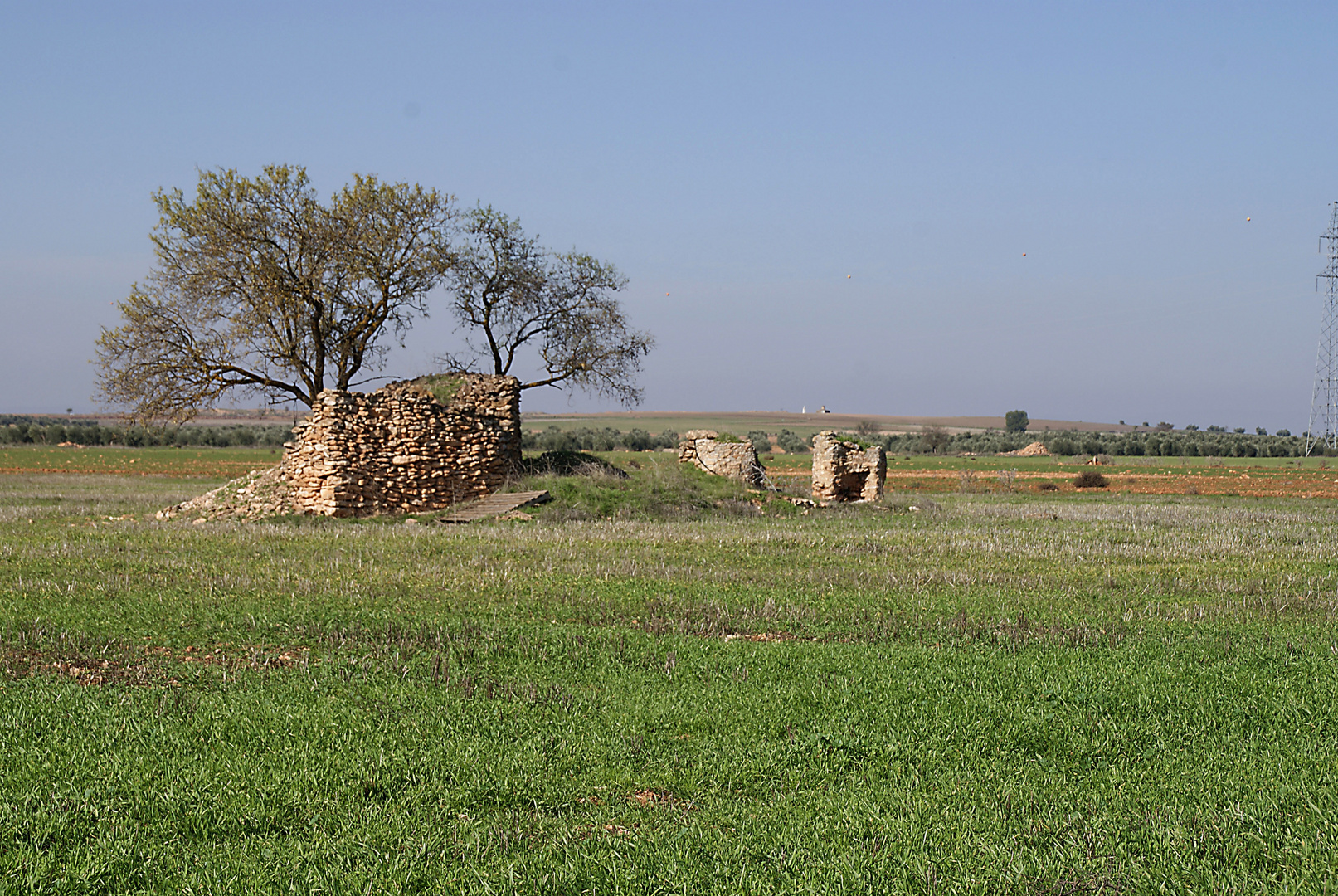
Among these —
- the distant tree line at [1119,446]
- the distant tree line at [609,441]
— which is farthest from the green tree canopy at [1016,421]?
the distant tree line at [609,441]

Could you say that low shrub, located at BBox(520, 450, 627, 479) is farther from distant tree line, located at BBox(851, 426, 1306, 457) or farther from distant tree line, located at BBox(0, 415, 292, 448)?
distant tree line, located at BBox(0, 415, 292, 448)

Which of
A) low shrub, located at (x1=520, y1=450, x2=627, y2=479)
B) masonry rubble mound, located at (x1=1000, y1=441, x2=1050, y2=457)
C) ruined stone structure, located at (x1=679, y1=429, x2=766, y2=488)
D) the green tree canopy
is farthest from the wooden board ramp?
the green tree canopy

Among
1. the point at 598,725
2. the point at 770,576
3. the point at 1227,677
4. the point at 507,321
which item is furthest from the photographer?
the point at 507,321

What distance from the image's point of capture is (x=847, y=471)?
2773 cm

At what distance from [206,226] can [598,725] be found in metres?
26.0

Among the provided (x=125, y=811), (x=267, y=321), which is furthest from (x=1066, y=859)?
(x=267, y=321)

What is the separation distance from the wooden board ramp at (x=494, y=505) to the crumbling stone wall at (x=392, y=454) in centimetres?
104

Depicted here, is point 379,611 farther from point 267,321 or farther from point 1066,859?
point 267,321

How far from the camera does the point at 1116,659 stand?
7934mm

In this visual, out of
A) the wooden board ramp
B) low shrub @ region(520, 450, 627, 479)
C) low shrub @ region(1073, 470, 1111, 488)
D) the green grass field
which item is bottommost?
low shrub @ region(1073, 470, 1111, 488)

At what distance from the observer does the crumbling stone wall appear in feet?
69.7

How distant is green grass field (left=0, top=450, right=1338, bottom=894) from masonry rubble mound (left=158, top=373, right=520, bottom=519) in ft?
27.5

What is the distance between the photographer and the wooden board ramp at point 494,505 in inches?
809

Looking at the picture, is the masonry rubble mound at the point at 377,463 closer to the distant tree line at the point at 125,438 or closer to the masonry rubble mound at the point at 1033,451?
the distant tree line at the point at 125,438
